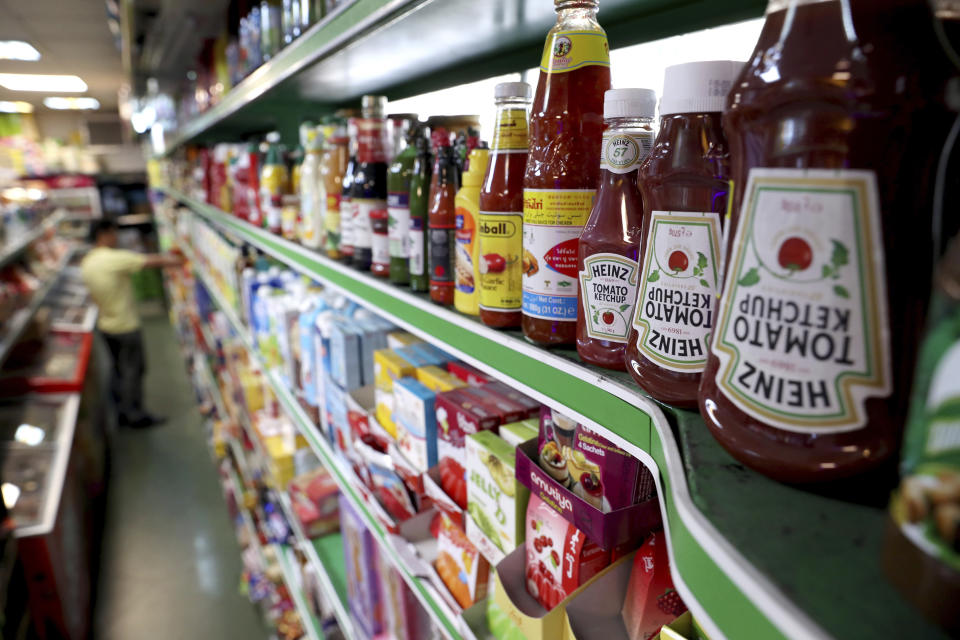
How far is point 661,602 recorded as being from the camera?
0.69m

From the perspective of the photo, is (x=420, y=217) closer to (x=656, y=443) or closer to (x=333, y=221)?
(x=333, y=221)

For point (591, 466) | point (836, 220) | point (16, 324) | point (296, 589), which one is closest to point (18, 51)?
point (16, 324)

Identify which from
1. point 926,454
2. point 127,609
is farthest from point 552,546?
point 127,609

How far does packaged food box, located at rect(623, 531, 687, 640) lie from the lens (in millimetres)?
684

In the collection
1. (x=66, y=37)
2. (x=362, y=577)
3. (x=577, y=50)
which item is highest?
(x=66, y=37)

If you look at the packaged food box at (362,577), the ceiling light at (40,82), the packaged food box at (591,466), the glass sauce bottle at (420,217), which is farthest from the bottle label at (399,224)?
the ceiling light at (40,82)

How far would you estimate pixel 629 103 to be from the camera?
590 millimetres

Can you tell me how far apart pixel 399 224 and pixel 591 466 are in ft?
1.96

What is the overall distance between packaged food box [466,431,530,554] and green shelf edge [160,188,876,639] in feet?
0.48

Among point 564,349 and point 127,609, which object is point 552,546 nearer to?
point 564,349

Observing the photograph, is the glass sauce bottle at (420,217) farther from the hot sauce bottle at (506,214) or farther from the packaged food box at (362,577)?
the packaged food box at (362,577)

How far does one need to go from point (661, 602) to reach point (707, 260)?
0.42 meters

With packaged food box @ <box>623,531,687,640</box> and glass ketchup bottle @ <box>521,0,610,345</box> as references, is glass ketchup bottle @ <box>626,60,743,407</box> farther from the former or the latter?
packaged food box @ <box>623,531,687,640</box>

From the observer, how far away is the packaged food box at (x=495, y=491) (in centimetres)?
85
